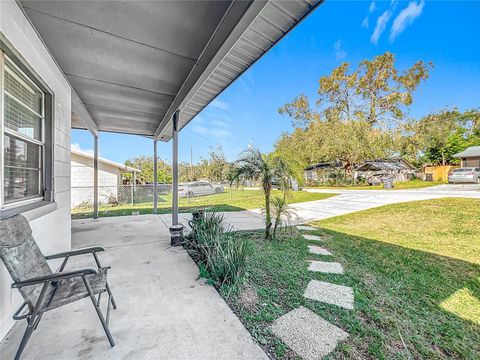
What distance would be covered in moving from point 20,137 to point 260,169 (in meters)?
3.27

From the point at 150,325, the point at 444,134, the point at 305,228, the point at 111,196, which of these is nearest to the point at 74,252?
the point at 150,325

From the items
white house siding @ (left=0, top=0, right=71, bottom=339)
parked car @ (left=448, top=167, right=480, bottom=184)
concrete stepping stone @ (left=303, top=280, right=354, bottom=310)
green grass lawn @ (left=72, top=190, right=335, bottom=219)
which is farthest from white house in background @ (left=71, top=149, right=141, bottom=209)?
parked car @ (left=448, top=167, right=480, bottom=184)

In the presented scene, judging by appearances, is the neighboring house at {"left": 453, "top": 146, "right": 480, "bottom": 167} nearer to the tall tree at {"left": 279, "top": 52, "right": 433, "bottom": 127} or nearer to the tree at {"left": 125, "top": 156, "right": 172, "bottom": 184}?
the tall tree at {"left": 279, "top": 52, "right": 433, "bottom": 127}

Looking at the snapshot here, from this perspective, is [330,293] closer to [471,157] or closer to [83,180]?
[83,180]

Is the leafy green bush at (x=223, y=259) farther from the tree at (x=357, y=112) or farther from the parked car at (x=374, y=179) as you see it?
the parked car at (x=374, y=179)

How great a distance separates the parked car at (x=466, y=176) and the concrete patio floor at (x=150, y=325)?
69.4 feet

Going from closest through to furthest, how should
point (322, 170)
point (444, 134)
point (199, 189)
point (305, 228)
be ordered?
point (305, 228), point (199, 189), point (444, 134), point (322, 170)

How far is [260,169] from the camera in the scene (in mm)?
4137

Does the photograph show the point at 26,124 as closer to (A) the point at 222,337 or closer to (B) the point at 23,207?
(B) the point at 23,207

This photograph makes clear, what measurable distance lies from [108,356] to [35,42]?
3031 millimetres

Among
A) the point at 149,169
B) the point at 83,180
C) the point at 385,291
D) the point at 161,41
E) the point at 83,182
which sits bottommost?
the point at 385,291

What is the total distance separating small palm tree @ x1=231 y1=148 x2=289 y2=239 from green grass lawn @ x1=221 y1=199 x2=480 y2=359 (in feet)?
4.01

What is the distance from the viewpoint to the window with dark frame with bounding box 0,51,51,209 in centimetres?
193

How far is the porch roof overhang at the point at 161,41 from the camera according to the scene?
1861 mm
